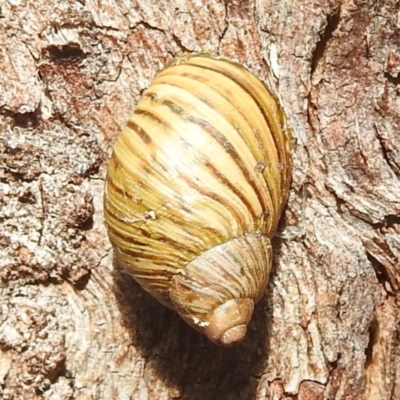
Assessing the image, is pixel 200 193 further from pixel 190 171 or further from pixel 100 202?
pixel 100 202

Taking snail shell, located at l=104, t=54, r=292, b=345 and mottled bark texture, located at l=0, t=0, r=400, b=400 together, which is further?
mottled bark texture, located at l=0, t=0, r=400, b=400

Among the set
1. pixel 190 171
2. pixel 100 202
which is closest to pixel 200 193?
pixel 190 171

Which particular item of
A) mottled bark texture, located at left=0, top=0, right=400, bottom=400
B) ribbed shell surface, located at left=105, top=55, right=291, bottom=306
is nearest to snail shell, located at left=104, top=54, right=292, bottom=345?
ribbed shell surface, located at left=105, top=55, right=291, bottom=306

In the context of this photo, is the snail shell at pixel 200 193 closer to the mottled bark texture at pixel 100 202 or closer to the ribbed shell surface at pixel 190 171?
the ribbed shell surface at pixel 190 171

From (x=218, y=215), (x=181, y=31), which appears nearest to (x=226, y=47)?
(x=181, y=31)

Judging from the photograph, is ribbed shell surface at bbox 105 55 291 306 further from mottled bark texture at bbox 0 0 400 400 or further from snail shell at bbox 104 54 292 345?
mottled bark texture at bbox 0 0 400 400

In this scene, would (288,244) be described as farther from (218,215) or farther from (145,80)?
(145,80)
